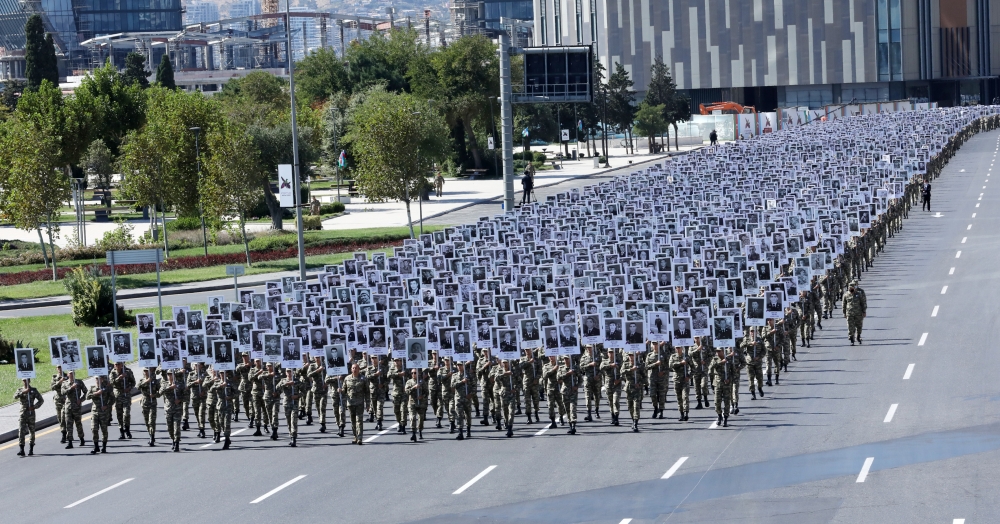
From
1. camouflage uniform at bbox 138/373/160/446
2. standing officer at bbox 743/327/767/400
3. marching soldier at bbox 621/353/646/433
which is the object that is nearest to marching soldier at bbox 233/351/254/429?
camouflage uniform at bbox 138/373/160/446

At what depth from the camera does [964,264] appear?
147ft

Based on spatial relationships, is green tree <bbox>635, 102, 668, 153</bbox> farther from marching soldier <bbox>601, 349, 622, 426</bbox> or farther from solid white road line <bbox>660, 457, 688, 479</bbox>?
solid white road line <bbox>660, 457, 688, 479</bbox>

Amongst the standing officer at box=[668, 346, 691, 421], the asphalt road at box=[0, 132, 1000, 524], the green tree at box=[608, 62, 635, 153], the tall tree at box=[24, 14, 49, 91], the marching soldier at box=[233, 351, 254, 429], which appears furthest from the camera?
the green tree at box=[608, 62, 635, 153]

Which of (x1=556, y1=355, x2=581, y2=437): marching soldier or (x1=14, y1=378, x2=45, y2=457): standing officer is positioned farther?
(x1=14, y1=378, x2=45, y2=457): standing officer

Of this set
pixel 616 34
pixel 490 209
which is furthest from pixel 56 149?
pixel 616 34

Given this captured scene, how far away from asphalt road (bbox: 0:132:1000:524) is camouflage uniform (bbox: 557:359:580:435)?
1.27ft

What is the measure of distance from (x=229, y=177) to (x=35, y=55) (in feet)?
182

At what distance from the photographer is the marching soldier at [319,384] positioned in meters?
25.4

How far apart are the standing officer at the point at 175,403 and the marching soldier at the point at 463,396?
190 inches

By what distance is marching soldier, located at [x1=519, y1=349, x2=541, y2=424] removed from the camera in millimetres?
25406

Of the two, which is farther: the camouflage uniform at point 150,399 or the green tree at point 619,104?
the green tree at point 619,104

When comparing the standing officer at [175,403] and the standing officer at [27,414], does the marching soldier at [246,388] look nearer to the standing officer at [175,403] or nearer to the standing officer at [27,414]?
the standing officer at [175,403]

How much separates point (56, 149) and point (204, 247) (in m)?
8.00

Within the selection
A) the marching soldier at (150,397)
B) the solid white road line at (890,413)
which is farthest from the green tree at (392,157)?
the solid white road line at (890,413)
